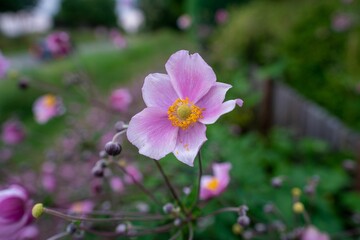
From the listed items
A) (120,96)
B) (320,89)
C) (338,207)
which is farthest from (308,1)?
(120,96)

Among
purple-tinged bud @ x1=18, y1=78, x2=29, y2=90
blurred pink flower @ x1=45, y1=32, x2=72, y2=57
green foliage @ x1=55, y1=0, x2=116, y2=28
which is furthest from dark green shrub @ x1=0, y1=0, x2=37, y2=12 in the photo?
purple-tinged bud @ x1=18, y1=78, x2=29, y2=90

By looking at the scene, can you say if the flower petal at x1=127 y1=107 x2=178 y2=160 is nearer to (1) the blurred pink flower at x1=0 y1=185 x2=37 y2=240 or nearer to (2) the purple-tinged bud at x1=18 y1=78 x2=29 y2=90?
(1) the blurred pink flower at x1=0 y1=185 x2=37 y2=240

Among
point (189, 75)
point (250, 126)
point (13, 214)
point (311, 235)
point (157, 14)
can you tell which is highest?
point (157, 14)

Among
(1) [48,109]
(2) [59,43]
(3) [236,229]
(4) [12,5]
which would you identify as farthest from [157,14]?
(3) [236,229]

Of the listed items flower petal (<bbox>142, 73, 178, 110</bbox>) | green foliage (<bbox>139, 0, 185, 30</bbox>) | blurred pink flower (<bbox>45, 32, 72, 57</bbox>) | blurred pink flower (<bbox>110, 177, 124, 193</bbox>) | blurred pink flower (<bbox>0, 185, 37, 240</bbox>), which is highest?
green foliage (<bbox>139, 0, 185, 30</bbox>)

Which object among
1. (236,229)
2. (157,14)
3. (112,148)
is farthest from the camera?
(157,14)

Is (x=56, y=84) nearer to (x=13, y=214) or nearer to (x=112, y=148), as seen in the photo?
(x=13, y=214)

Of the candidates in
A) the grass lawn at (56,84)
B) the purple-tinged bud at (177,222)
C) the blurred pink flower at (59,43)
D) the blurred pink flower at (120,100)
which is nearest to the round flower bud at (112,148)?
the purple-tinged bud at (177,222)

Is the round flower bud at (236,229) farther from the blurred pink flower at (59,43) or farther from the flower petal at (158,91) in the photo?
the blurred pink flower at (59,43)
